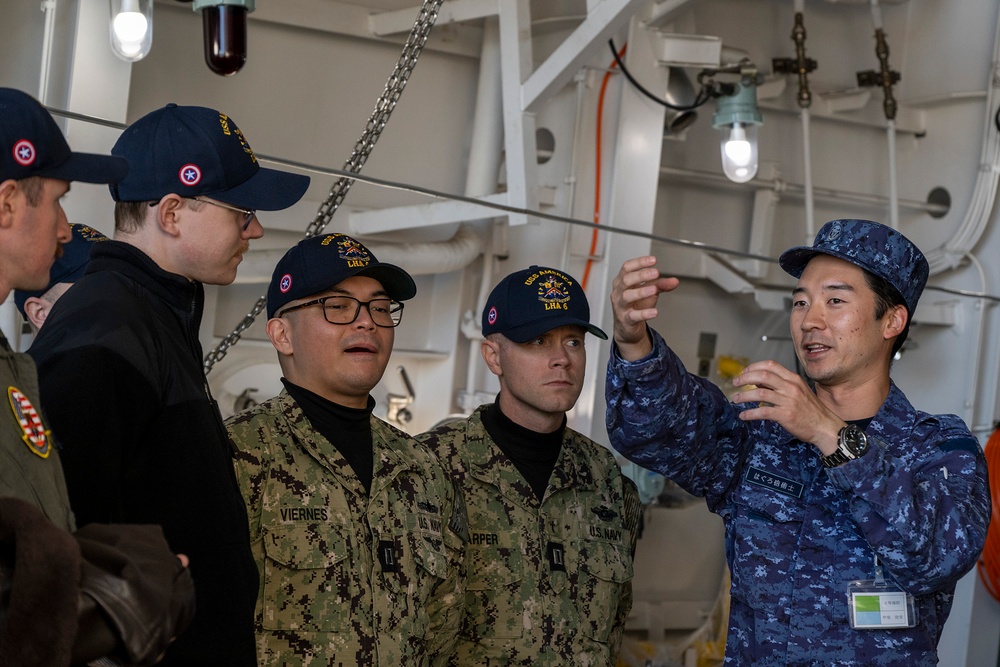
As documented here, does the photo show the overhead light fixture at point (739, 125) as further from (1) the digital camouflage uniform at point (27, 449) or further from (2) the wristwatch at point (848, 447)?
(1) the digital camouflage uniform at point (27, 449)

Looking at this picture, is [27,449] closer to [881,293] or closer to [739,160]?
[881,293]

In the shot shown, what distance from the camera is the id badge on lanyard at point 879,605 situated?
190 cm

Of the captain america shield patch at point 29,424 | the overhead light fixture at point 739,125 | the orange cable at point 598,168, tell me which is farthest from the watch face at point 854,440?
the orange cable at point 598,168

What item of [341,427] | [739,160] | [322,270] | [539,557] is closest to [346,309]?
[322,270]

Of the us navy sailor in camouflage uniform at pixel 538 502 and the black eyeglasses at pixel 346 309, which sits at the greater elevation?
the black eyeglasses at pixel 346 309

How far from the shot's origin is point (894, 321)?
2025 mm

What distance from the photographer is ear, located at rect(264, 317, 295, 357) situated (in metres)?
2.14

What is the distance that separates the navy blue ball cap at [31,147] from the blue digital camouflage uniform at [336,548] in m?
0.76

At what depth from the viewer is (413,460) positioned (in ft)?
7.12

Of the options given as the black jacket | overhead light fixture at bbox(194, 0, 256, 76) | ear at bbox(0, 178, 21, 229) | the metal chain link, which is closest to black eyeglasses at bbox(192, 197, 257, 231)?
the black jacket

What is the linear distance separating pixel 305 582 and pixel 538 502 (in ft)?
2.18

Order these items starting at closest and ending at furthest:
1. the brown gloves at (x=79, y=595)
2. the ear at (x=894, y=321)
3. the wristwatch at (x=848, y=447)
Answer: the brown gloves at (x=79, y=595), the wristwatch at (x=848, y=447), the ear at (x=894, y=321)

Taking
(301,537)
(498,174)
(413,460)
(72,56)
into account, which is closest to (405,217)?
(498,174)

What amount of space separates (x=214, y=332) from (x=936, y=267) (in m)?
2.79
